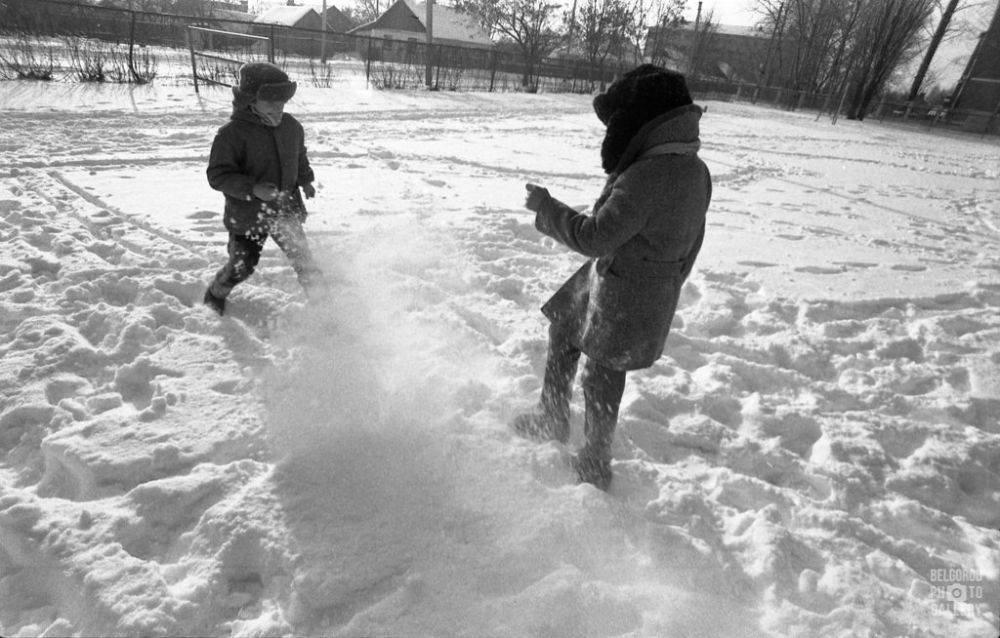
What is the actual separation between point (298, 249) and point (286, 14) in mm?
69030

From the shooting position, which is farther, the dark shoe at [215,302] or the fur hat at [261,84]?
the dark shoe at [215,302]

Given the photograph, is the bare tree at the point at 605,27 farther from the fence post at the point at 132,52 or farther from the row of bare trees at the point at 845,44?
the fence post at the point at 132,52

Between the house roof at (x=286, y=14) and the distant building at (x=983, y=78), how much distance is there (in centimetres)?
5711

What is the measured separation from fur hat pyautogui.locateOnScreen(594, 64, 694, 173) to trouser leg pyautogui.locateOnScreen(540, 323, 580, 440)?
87cm

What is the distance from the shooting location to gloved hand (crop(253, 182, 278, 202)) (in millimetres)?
2854

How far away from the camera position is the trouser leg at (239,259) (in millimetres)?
3186

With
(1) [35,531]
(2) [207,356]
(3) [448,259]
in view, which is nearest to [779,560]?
(1) [35,531]

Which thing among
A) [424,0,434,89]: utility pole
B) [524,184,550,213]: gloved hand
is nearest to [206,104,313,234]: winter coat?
[524,184,550,213]: gloved hand

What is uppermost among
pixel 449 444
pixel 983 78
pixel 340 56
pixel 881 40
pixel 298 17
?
pixel 881 40

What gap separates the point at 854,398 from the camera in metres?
3.15

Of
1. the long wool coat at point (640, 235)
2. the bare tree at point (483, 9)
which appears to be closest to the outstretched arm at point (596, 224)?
the long wool coat at point (640, 235)

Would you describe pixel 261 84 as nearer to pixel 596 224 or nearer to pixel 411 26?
pixel 596 224

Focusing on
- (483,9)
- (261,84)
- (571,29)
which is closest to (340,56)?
(483,9)

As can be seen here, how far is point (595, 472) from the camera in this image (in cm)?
232
